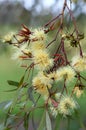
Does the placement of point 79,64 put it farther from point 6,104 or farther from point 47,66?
point 6,104

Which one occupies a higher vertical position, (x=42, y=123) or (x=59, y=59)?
(x=59, y=59)

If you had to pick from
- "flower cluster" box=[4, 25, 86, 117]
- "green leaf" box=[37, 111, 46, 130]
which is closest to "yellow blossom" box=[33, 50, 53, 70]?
"flower cluster" box=[4, 25, 86, 117]


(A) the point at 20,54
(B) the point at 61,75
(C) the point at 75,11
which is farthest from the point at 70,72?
(C) the point at 75,11

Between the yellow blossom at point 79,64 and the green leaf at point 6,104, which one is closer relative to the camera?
the yellow blossom at point 79,64

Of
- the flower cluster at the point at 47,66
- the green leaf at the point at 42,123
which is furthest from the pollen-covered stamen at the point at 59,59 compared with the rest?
the green leaf at the point at 42,123

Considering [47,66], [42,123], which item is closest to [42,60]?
[47,66]

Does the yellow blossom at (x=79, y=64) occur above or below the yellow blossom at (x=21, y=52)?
below

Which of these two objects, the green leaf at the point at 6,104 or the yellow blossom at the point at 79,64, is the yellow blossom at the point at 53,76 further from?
the green leaf at the point at 6,104

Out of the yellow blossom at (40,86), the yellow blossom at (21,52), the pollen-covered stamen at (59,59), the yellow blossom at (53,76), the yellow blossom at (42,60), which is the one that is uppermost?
the yellow blossom at (21,52)

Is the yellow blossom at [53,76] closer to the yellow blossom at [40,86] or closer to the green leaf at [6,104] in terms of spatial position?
the yellow blossom at [40,86]

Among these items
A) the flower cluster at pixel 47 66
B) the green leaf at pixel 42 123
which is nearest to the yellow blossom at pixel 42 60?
the flower cluster at pixel 47 66

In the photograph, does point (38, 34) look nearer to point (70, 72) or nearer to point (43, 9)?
point (70, 72)
